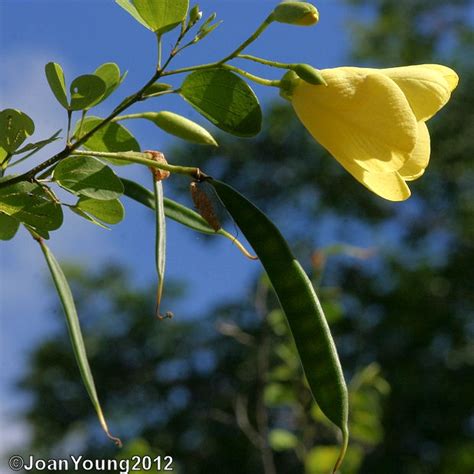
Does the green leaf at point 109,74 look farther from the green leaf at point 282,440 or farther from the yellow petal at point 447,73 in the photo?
the green leaf at point 282,440

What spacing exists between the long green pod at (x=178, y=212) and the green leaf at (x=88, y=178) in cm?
3

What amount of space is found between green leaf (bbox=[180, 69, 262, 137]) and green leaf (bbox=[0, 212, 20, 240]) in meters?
0.13

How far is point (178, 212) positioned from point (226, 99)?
0.28ft

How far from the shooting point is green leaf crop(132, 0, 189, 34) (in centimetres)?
45

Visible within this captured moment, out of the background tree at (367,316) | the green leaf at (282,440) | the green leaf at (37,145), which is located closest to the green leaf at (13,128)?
the green leaf at (37,145)

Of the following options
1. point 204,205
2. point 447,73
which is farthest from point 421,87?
point 204,205

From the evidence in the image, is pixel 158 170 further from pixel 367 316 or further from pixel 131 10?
pixel 367 316

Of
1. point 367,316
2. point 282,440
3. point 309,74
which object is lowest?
point 367,316

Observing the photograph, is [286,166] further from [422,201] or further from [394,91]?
[394,91]

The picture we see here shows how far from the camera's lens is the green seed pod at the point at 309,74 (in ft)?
1.49

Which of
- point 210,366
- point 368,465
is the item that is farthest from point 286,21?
A: point 210,366

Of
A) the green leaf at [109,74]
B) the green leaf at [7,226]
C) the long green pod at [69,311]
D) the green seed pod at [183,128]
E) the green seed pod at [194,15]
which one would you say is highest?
the green seed pod at [194,15]

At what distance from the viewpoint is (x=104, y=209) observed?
0.50 m

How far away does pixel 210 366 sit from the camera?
10727mm
